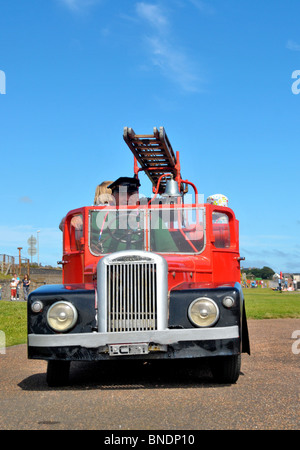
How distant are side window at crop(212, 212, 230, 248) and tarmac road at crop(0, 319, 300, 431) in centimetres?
150

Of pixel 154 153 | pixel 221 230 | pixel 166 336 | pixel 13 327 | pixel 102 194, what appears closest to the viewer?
pixel 166 336

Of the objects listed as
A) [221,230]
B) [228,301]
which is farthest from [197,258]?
[228,301]

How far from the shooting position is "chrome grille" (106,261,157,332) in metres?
5.86

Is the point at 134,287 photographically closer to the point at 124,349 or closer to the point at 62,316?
the point at 124,349

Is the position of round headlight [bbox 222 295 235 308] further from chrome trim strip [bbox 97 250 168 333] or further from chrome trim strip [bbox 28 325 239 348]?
chrome trim strip [bbox 97 250 168 333]

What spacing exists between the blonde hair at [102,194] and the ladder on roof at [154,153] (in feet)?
2.83

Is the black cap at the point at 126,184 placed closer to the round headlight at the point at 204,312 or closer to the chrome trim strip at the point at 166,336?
the round headlight at the point at 204,312

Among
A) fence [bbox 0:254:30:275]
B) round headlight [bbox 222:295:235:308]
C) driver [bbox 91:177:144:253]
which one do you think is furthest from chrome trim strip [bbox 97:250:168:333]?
fence [bbox 0:254:30:275]

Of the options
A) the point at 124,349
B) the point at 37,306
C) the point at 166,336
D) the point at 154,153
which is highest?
the point at 154,153

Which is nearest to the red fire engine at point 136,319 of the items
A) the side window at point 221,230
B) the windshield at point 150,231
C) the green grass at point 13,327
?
the windshield at point 150,231

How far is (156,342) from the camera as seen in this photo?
18.8ft

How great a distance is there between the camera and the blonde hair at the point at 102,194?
790 centimetres

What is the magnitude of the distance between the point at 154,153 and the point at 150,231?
2827 millimetres
